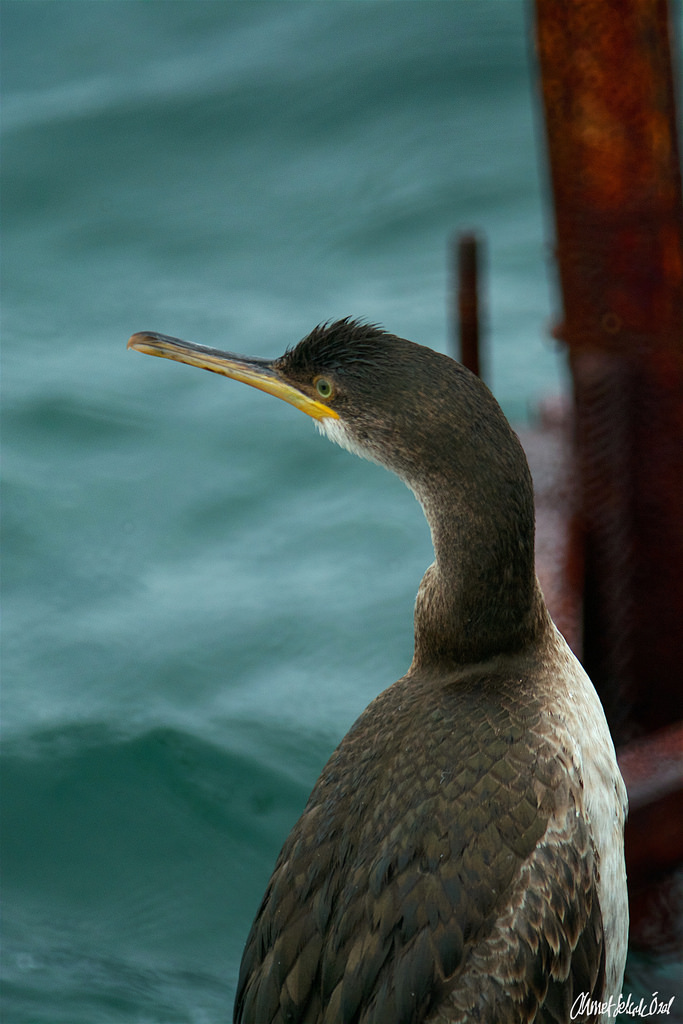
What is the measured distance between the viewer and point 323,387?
9.52 ft

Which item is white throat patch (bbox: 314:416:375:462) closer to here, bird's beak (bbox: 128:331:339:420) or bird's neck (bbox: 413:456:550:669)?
bird's beak (bbox: 128:331:339:420)

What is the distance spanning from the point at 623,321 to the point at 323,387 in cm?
105

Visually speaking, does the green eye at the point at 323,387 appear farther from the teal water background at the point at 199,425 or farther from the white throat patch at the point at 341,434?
the teal water background at the point at 199,425

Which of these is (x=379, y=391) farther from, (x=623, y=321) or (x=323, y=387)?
(x=623, y=321)

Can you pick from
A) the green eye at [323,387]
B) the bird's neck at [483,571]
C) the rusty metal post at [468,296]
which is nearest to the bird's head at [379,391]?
the green eye at [323,387]

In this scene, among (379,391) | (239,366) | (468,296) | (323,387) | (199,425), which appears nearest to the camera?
(379,391)

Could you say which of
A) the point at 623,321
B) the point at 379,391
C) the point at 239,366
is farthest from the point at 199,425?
the point at 379,391

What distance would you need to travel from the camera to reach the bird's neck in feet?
8.97

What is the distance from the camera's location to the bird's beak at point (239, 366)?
2.95m

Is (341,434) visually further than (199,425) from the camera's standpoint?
No

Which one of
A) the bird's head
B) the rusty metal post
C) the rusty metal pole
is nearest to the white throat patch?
the bird's head

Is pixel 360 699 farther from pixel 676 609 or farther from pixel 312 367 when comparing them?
pixel 312 367

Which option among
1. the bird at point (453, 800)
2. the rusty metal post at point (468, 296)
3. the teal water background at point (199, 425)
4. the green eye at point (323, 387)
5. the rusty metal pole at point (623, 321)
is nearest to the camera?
the bird at point (453, 800)

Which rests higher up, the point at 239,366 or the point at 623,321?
the point at 623,321
